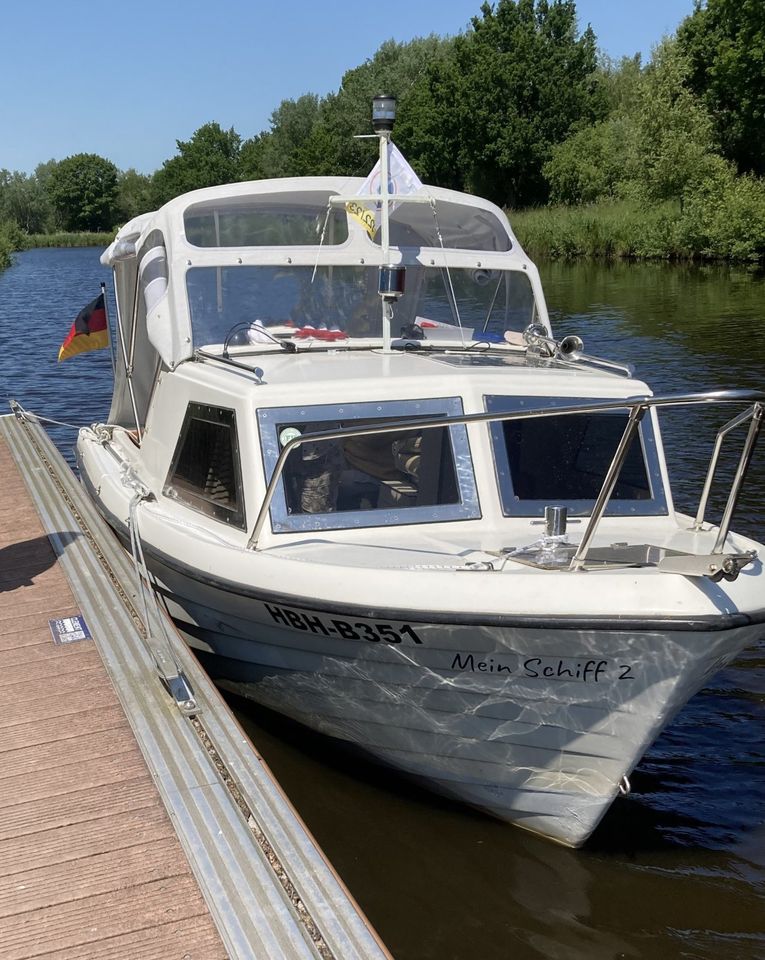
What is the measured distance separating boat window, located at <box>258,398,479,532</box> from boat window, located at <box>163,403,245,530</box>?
31cm

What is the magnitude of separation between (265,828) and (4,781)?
122 cm

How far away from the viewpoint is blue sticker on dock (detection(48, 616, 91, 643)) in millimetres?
5801

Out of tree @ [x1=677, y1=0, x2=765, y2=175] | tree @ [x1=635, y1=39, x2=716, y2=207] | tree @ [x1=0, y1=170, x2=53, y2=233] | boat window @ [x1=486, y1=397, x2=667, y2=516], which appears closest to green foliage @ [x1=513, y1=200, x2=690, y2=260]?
tree @ [x1=635, y1=39, x2=716, y2=207]

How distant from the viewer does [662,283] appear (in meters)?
30.2

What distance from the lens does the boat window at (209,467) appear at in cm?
575

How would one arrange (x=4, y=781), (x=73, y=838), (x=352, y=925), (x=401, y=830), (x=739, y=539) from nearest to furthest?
(x=352, y=925)
(x=73, y=838)
(x=4, y=781)
(x=739, y=539)
(x=401, y=830)

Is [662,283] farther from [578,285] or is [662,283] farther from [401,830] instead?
[401,830]

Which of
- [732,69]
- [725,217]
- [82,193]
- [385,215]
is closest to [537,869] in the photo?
[385,215]

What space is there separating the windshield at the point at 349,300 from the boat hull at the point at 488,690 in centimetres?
203

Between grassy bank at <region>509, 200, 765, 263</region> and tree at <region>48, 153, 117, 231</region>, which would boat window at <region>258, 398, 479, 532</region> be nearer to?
grassy bank at <region>509, 200, 765, 263</region>

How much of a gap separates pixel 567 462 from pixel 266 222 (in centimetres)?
295

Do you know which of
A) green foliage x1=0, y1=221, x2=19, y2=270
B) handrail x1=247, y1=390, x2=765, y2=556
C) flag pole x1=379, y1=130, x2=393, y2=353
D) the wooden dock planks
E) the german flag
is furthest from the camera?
green foliage x1=0, y1=221, x2=19, y2=270

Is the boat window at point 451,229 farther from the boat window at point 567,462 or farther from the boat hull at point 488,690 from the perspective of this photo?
the boat hull at point 488,690

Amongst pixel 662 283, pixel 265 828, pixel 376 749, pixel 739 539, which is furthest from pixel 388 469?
pixel 662 283
